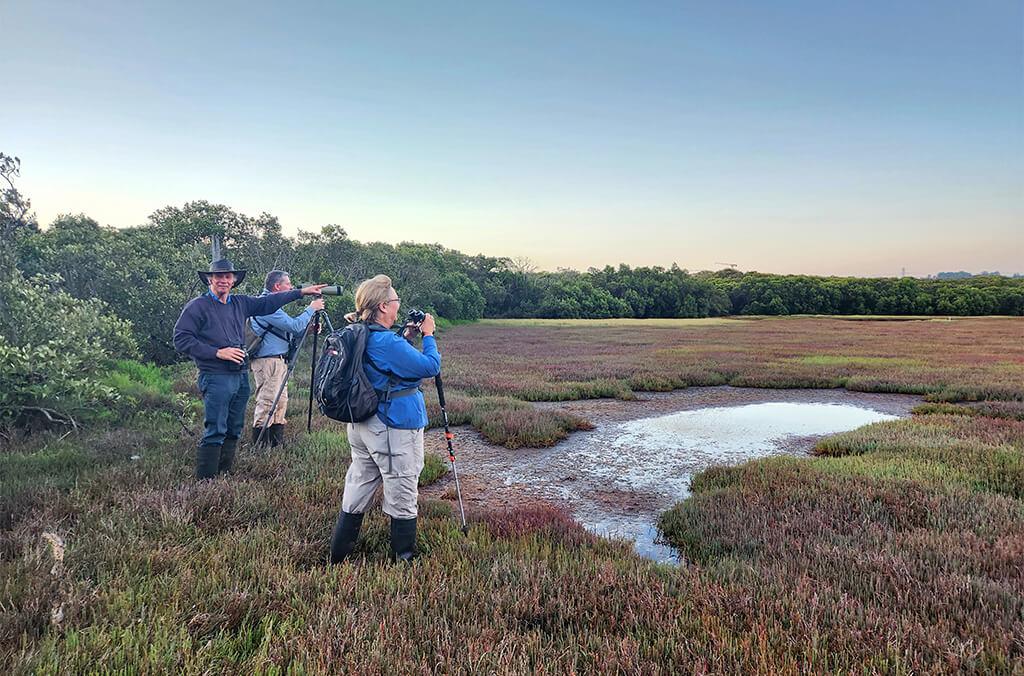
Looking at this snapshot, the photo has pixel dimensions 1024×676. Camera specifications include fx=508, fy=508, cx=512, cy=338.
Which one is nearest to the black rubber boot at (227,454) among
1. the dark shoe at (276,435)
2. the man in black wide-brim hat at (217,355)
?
the man in black wide-brim hat at (217,355)

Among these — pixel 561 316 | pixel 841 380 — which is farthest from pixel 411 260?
pixel 841 380

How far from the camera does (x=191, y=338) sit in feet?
18.7

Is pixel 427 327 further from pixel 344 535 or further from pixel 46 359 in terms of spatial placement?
pixel 46 359

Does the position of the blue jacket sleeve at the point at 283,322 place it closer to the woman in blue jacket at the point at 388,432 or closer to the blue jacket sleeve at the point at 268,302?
the blue jacket sleeve at the point at 268,302

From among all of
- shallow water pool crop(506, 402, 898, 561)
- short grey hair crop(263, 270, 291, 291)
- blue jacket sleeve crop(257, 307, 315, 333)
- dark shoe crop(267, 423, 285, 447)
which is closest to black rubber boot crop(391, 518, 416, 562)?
shallow water pool crop(506, 402, 898, 561)

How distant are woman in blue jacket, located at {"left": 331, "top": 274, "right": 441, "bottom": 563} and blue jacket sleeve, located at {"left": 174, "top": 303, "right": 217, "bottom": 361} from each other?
8.45 feet

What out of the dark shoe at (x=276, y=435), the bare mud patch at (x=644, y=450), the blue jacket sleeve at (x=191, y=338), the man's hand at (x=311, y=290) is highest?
the man's hand at (x=311, y=290)

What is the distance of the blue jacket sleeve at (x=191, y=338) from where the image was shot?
5637 millimetres

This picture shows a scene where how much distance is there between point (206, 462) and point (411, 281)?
144 ft

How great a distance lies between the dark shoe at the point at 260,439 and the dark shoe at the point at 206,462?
132 cm

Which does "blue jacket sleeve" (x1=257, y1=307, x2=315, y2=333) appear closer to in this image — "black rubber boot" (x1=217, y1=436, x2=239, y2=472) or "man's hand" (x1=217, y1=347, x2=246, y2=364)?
"man's hand" (x1=217, y1=347, x2=246, y2=364)

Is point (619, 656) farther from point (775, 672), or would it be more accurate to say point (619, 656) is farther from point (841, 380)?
point (841, 380)

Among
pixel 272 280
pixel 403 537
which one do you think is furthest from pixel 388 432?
pixel 272 280

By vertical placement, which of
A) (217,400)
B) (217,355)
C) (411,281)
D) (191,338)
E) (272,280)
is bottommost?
(217,400)
